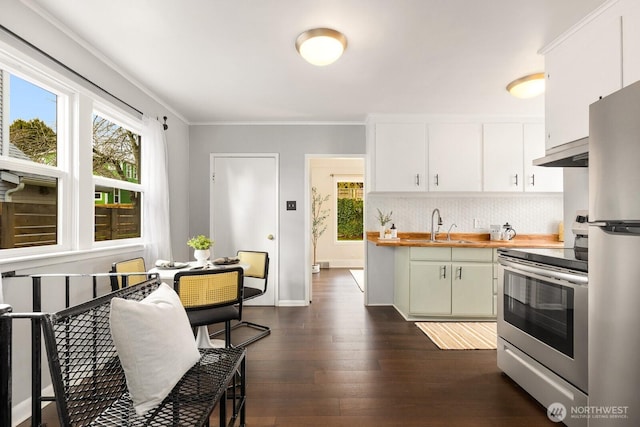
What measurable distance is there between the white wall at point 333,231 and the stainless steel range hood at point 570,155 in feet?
17.9

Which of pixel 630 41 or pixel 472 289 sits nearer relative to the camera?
pixel 630 41

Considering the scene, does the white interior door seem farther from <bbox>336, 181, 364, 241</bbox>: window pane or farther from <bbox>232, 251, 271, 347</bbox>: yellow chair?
<bbox>336, 181, 364, 241</bbox>: window pane

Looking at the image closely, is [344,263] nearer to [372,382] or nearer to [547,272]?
[372,382]

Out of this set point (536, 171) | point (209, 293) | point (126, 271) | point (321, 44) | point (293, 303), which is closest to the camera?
point (321, 44)

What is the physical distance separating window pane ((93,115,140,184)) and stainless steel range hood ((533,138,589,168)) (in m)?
3.50

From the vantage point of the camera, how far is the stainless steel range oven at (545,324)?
1.76m

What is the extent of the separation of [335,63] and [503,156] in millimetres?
2638

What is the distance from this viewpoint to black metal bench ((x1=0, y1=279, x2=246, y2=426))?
110 cm

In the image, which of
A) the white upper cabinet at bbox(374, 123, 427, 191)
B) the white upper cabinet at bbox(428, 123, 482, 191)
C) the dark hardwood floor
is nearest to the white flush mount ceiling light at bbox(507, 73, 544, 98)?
the white upper cabinet at bbox(428, 123, 482, 191)

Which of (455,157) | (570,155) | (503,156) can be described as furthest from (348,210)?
(570,155)

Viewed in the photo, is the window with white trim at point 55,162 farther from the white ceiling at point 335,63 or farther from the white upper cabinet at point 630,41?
the white upper cabinet at point 630,41

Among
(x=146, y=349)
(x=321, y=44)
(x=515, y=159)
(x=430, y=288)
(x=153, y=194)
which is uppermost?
(x=321, y=44)

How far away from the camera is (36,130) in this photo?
221cm

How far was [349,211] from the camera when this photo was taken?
7898 mm
